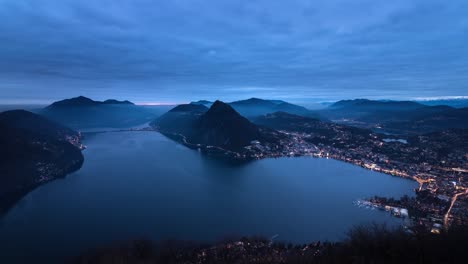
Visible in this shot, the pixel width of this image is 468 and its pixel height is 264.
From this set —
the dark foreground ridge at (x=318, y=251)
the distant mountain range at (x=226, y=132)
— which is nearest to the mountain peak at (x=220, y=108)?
the distant mountain range at (x=226, y=132)

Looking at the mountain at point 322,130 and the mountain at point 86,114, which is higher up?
the mountain at point 86,114

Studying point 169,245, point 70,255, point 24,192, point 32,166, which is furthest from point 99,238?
point 32,166

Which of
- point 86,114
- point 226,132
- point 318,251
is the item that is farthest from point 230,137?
point 86,114

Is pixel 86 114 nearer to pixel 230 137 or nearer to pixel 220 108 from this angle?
pixel 220 108

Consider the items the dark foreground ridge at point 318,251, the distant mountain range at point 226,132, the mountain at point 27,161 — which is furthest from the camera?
the distant mountain range at point 226,132

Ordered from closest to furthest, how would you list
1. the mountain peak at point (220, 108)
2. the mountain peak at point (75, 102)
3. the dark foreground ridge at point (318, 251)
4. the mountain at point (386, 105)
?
the dark foreground ridge at point (318, 251) → the mountain peak at point (220, 108) → the mountain peak at point (75, 102) → the mountain at point (386, 105)

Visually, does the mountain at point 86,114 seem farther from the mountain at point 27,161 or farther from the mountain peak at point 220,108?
the mountain at point 27,161

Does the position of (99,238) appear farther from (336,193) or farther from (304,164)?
(304,164)
